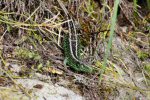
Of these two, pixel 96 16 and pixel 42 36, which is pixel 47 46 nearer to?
pixel 42 36

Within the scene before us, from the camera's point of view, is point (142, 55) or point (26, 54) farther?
point (142, 55)

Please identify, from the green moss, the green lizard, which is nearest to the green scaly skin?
the green lizard

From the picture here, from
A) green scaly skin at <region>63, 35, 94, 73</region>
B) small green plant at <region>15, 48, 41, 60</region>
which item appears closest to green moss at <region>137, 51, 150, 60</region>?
green scaly skin at <region>63, 35, 94, 73</region>

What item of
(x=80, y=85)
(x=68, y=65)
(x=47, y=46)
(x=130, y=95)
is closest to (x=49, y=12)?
(x=47, y=46)

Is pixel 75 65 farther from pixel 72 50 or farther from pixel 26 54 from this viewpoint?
pixel 26 54

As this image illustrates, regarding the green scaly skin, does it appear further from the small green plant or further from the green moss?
the green moss

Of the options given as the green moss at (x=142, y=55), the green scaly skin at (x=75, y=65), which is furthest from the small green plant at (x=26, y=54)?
the green moss at (x=142, y=55)

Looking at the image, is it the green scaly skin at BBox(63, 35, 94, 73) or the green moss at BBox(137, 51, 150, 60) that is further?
the green moss at BBox(137, 51, 150, 60)

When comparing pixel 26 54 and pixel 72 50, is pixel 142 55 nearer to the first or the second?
pixel 72 50

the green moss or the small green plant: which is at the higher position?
the small green plant

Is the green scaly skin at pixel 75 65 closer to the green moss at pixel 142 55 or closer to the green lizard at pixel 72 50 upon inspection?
the green lizard at pixel 72 50

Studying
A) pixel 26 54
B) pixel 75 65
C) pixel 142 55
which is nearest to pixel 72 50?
pixel 75 65

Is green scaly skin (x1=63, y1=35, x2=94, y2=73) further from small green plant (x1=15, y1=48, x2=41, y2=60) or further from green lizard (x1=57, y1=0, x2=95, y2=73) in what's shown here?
small green plant (x1=15, y1=48, x2=41, y2=60)
